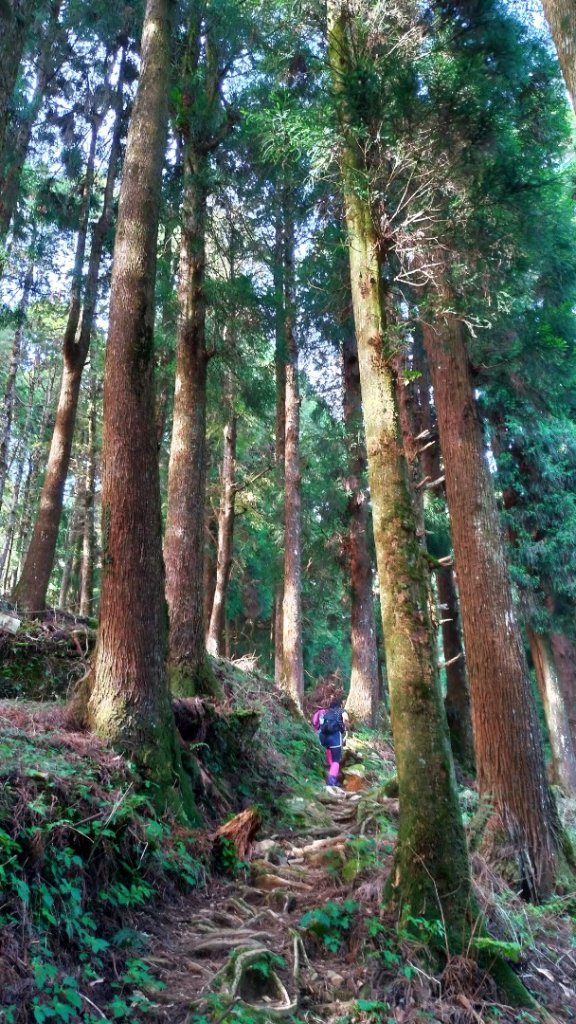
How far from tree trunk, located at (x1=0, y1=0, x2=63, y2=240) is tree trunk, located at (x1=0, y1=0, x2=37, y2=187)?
4.36 m

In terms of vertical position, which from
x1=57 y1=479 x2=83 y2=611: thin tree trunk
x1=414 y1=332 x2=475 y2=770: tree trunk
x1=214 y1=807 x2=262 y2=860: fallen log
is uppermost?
x1=57 y1=479 x2=83 y2=611: thin tree trunk

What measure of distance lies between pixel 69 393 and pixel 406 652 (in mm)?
9325

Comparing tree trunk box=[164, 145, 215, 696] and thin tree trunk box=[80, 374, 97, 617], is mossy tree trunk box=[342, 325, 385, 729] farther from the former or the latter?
thin tree trunk box=[80, 374, 97, 617]

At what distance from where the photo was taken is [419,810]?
4.03 m

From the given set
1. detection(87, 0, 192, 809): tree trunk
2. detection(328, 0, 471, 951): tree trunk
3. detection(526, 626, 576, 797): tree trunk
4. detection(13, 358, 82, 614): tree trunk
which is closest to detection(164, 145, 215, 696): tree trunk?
detection(87, 0, 192, 809): tree trunk

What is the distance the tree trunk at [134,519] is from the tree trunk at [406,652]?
206cm

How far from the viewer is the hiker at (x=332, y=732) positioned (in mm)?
9195

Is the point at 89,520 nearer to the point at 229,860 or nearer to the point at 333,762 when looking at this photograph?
the point at 333,762

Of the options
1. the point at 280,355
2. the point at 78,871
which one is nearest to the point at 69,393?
the point at 280,355

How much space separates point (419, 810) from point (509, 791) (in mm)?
2766

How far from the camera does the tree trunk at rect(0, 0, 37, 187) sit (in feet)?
13.6

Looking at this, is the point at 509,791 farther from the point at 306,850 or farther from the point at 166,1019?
the point at 166,1019

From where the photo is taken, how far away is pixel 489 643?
22.1 feet

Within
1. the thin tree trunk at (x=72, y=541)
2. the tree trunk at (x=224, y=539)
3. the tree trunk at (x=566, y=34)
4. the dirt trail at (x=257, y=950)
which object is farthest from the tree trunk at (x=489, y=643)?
the thin tree trunk at (x=72, y=541)
